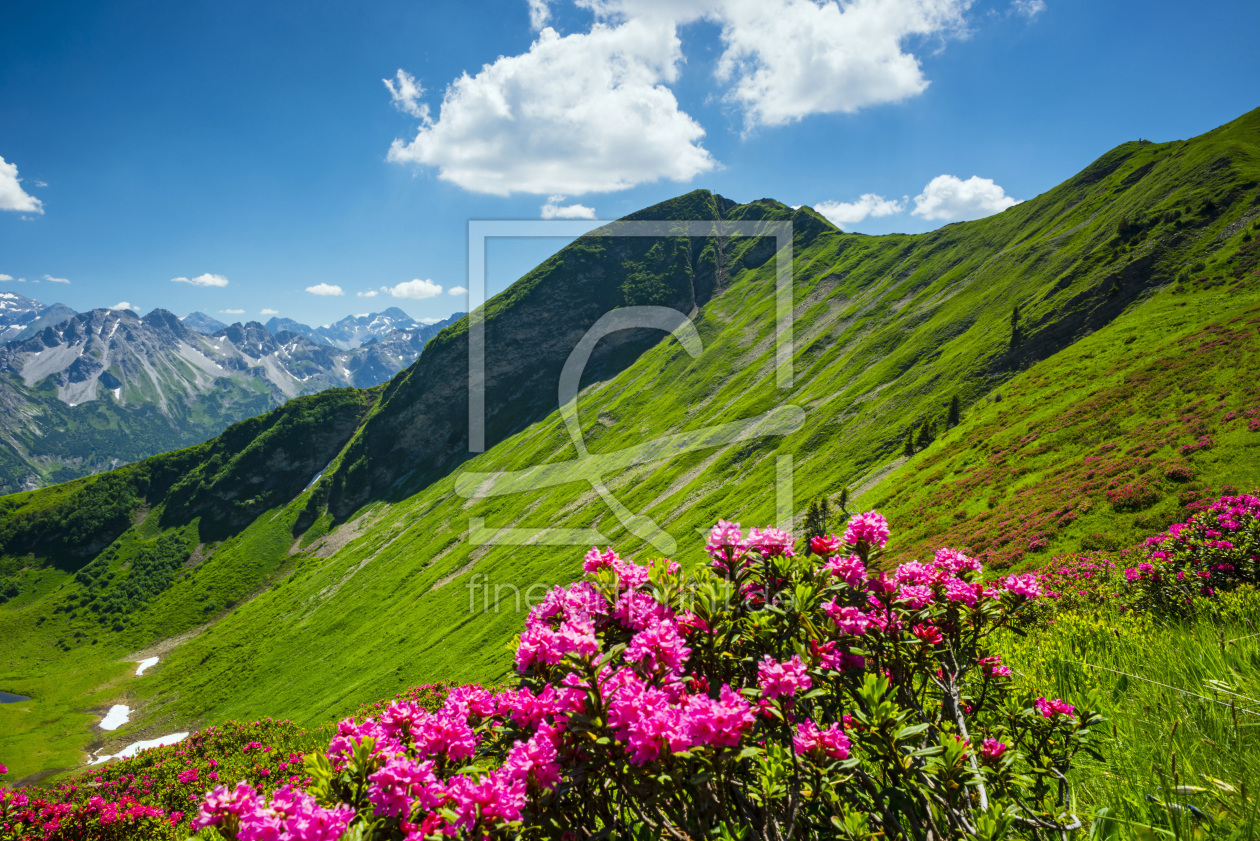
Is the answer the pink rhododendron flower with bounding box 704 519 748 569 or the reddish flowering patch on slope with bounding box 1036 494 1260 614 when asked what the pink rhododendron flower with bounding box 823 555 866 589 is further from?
the reddish flowering patch on slope with bounding box 1036 494 1260 614

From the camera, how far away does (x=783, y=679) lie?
3482mm

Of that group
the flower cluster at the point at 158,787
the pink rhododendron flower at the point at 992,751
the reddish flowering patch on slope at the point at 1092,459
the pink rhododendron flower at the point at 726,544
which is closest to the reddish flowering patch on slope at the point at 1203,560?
the pink rhododendron flower at the point at 992,751

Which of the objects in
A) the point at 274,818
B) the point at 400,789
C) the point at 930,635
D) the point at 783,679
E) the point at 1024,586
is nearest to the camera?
the point at 274,818

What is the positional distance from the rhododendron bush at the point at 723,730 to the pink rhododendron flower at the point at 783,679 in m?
0.01

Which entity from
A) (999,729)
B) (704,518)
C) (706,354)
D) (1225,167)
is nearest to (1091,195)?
(1225,167)

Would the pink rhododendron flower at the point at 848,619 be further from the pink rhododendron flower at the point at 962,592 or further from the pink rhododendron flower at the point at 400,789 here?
the pink rhododendron flower at the point at 400,789

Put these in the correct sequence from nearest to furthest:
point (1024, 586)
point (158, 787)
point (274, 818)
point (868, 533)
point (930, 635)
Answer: point (274, 818) < point (930, 635) < point (868, 533) < point (1024, 586) < point (158, 787)

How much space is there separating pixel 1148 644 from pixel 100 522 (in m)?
265

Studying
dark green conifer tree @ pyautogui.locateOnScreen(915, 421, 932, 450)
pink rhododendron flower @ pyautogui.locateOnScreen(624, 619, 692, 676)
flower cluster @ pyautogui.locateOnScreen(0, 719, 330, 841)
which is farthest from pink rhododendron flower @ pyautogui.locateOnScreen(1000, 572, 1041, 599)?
dark green conifer tree @ pyautogui.locateOnScreen(915, 421, 932, 450)

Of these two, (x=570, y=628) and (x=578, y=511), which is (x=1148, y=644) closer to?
(x=570, y=628)

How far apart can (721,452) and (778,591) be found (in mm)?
105994

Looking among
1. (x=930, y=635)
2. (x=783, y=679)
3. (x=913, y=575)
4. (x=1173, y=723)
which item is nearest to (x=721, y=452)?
(x=913, y=575)

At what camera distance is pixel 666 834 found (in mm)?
3648

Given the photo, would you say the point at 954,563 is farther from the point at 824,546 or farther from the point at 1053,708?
the point at 824,546
